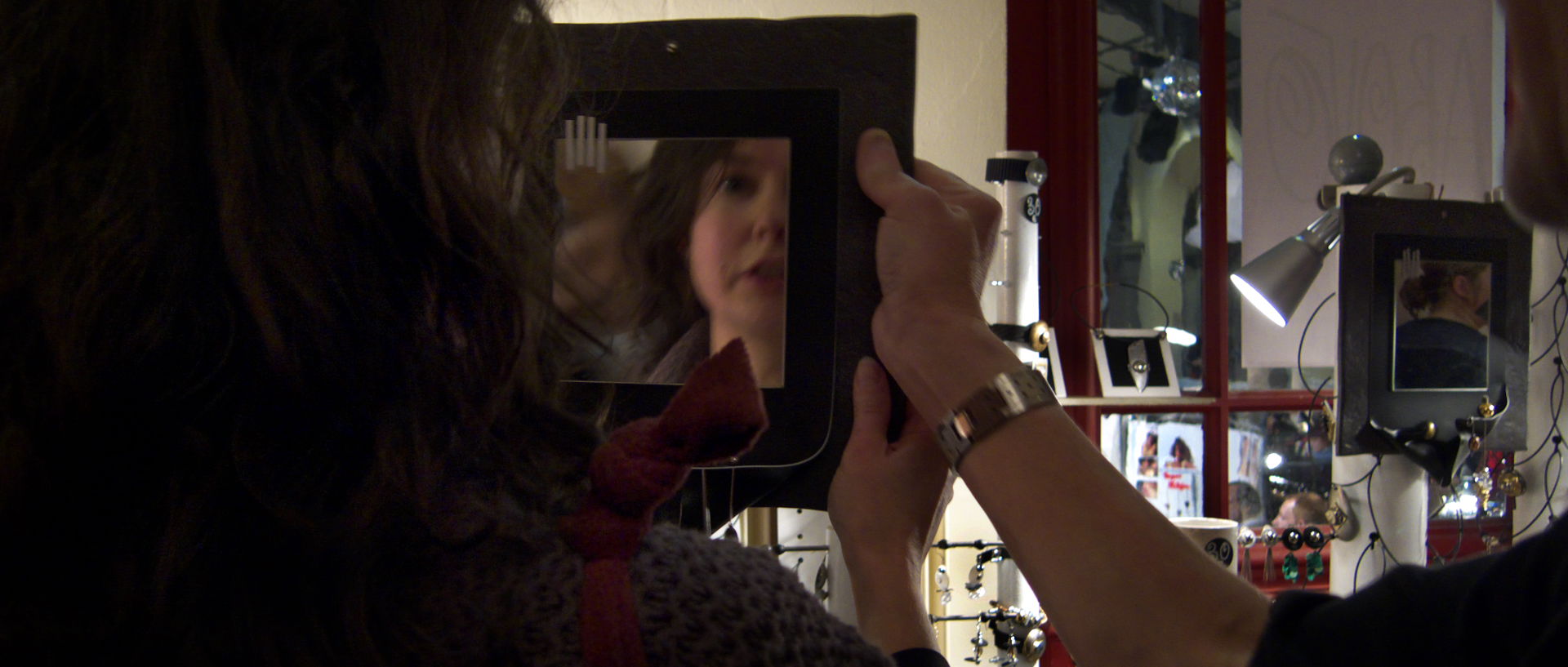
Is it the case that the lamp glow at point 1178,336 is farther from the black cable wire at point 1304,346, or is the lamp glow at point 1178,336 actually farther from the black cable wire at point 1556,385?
the black cable wire at point 1556,385

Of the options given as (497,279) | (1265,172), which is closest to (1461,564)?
(497,279)

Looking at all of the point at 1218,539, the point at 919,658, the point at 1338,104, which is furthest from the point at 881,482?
the point at 1338,104

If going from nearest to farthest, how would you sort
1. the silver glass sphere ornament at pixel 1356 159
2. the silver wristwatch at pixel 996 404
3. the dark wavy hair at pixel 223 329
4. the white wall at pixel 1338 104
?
the dark wavy hair at pixel 223 329 < the silver wristwatch at pixel 996 404 < the silver glass sphere ornament at pixel 1356 159 < the white wall at pixel 1338 104

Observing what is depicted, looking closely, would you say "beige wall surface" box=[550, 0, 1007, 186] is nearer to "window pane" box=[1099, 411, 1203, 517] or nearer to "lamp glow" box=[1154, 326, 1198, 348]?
"lamp glow" box=[1154, 326, 1198, 348]

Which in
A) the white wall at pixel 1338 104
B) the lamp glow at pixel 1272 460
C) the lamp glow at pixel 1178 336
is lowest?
the lamp glow at pixel 1272 460

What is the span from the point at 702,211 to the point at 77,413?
46 cm

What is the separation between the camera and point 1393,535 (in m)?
1.45

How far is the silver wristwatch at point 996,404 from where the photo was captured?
A: 0.64m

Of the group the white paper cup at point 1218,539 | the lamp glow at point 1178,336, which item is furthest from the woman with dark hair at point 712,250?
the lamp glow at point 1178,336

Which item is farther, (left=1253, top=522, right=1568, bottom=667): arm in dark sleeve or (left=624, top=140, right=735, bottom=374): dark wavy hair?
(left=624, top=140, right=735, bottom=374): dark wavy hair

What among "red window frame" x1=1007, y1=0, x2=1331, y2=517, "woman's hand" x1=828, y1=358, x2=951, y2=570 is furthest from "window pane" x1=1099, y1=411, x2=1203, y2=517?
"woman's hand" x1=828, y1=358, x2=951, y2=570

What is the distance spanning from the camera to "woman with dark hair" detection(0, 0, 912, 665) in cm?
31

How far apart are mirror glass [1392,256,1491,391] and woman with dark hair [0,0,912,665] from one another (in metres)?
1.39

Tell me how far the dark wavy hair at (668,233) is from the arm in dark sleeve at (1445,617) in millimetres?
450
